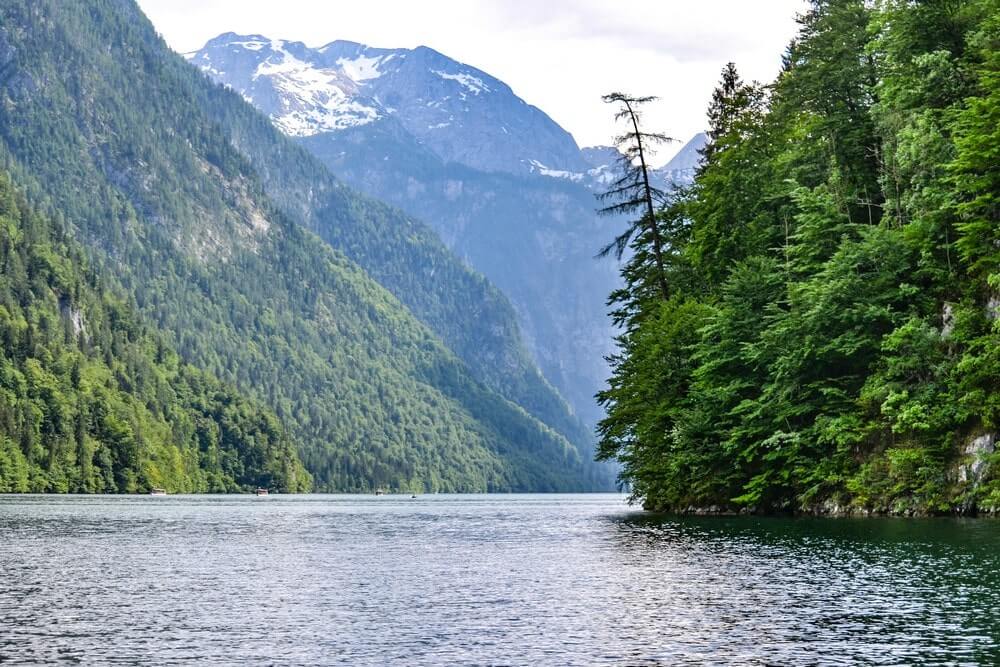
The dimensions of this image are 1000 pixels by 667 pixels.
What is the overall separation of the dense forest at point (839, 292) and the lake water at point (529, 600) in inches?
259

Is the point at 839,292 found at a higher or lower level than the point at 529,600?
higher

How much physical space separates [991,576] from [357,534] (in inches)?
2000

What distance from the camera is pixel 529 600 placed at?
39.8 m

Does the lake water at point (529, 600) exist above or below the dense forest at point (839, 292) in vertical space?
below

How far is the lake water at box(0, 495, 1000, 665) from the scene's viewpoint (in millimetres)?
29828

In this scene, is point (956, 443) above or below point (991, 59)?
below

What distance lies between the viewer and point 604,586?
4359 centimetres

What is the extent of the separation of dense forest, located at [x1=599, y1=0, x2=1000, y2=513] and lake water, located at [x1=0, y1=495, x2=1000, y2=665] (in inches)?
259

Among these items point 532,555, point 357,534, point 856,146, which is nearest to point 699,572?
point 532,555

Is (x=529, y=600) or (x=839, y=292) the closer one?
(x=529, y=600)

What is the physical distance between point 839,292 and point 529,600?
Answer: 4059 centimetres

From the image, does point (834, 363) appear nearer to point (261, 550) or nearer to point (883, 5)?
point (883, 5)

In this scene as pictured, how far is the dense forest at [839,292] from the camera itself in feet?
221

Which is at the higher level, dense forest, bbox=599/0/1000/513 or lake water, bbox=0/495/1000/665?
dense forest, bbox=599/0/1000/513
